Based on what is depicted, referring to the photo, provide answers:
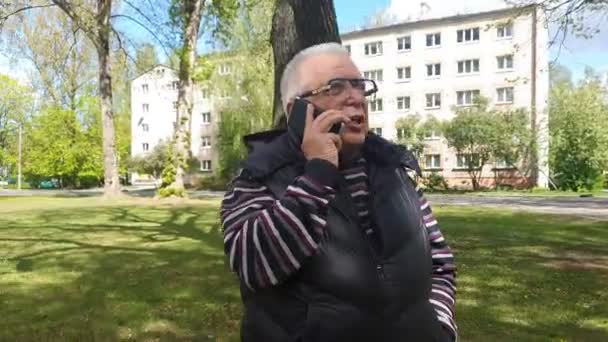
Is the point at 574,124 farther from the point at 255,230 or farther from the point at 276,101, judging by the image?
the point at 255,230

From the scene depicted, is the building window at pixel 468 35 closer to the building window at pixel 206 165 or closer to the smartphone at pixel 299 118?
the building window at pixel 206 165

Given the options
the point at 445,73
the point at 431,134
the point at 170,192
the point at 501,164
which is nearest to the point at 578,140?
the point at 501,164

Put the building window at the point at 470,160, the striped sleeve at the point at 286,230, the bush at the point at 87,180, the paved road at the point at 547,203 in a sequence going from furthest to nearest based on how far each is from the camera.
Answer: the bush at the point at 87,180 → the building window at the point at 470,160 → the paved road at the point at 547,203 → the striped sleeve at the point at 286,230

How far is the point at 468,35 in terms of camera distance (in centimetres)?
5234

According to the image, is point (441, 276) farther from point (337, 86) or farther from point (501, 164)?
point (501, 164)

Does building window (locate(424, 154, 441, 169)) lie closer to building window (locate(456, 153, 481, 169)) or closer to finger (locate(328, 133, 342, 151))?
building window (locate(456, 153, 481, 169))

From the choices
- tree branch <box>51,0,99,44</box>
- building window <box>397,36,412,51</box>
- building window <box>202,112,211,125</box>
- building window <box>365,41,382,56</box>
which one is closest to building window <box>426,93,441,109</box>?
building window <box>397,36,412,51</box>

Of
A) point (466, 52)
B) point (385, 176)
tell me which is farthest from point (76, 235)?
point (466, 52)

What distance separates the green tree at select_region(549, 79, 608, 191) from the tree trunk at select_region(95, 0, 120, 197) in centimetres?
3059

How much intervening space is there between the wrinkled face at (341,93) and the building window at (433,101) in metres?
53.7

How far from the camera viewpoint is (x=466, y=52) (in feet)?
171

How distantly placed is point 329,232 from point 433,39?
55.8 meters

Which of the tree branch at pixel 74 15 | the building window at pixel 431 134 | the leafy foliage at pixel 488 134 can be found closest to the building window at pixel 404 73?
the building window at pixel 431 134

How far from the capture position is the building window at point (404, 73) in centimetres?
Answer: 5588
